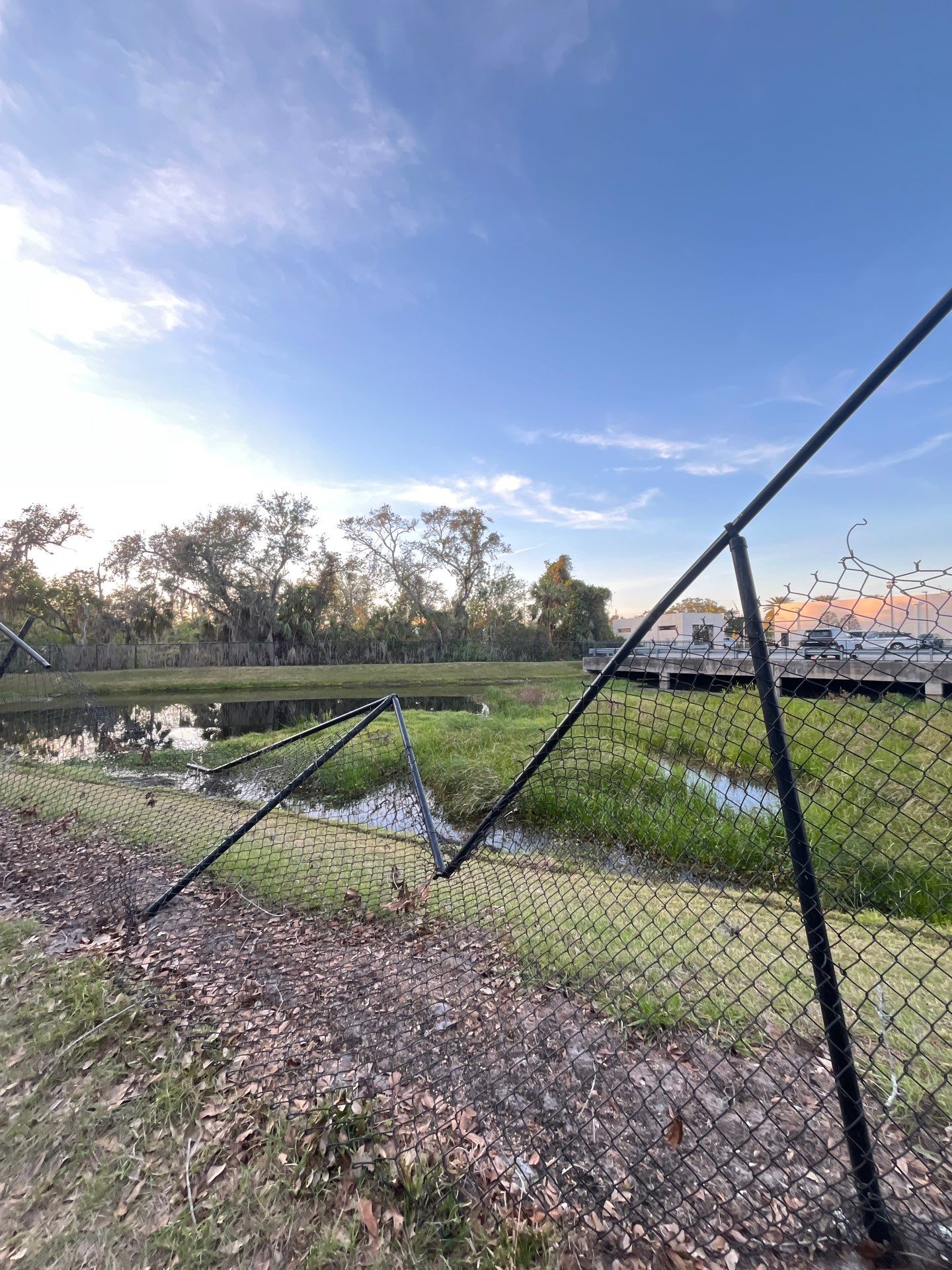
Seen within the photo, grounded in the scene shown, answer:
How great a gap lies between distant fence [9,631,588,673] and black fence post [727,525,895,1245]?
3097 cm

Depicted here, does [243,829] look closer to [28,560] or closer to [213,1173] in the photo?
[213,1173]

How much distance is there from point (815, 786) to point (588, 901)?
3610mm

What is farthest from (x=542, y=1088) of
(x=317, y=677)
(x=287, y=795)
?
(x=317, y=677)

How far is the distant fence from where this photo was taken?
100 feet

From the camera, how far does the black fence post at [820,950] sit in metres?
1.52

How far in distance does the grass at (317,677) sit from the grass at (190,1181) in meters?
21.3

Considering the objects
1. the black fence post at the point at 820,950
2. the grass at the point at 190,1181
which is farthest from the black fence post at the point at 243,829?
the black fence post at the point at 820,950

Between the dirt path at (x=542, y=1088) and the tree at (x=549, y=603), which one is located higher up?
the tree at (x=549, y=603)

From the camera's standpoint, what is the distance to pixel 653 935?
3.21m

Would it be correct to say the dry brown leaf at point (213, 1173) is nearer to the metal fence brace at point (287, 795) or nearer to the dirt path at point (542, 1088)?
the dirt path at point (542, 1088)

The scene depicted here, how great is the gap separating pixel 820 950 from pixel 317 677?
96.3 feet

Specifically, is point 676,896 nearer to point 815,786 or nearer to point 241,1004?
point 241,1004

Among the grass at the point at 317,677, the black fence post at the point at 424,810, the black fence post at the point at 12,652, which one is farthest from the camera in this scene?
the grass at the point at 317,677

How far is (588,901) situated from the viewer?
366cm
